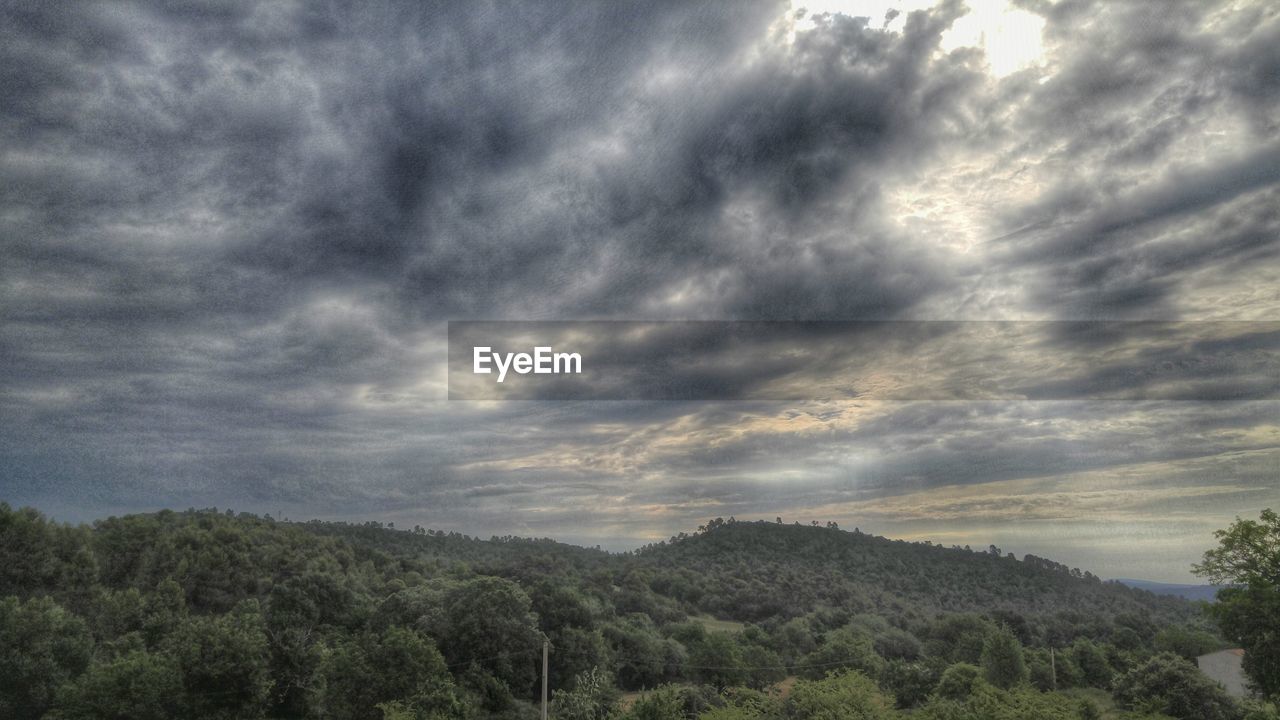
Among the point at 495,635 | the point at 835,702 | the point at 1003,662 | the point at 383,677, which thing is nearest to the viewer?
the point at 835,702

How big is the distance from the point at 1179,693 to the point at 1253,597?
26.7 feet

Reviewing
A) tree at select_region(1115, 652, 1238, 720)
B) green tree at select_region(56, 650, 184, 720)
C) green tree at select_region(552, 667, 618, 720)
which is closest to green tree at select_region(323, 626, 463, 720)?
green tree at select_region(552, 667, 618, 720)

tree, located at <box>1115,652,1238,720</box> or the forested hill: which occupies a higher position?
tree, located at <box>1115,652,1238,720</box>

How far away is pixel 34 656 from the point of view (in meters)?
37.9

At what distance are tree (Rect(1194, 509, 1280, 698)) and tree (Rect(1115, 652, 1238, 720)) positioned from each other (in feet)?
Answer: 12.2

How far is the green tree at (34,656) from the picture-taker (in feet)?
121

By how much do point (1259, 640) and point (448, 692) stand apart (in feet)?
132

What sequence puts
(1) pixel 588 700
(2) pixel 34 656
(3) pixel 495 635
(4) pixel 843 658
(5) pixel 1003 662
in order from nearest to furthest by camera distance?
(2) pixel 34 656 → (1) pixel 588 700 → (3) pixel 495 635 → (5) pixel 1003 662 → (4) pixel 843 658

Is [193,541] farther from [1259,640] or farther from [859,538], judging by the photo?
[859,538]

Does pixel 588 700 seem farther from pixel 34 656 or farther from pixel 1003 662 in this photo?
pixel 1003 662

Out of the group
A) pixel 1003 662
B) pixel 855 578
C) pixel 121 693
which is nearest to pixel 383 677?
pixel 121 693

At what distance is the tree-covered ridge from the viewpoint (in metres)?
36.5

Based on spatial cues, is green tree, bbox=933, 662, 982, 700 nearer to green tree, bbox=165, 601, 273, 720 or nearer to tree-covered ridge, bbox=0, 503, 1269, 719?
tree-covered ridge, bbox=0, 503, 1269, 719

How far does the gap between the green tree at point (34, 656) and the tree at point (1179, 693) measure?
58518 millimetres
